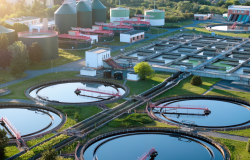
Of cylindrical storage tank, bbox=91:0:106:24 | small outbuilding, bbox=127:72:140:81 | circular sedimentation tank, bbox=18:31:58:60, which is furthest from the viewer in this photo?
cylindrical storage tank, bbox=91:0:106:24

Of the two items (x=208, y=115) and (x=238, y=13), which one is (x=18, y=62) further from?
(x=238, y=13)

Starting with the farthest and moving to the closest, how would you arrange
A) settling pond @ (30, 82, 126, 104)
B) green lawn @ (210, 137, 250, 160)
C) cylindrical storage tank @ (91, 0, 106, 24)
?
1. cylindrical storage tank @ (91, 0, 106, 24)
2. settling pond @ (30, 82, 126, 104)
3. green lawn @ (210, 137, 250, 160)

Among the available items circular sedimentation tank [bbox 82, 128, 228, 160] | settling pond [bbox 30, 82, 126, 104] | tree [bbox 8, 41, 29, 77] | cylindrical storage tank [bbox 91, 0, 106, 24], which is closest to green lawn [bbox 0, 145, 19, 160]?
circular sedimentation tank [bbox 82, 128, 228, 160]

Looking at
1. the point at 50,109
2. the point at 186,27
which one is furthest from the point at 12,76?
the point at 186,27

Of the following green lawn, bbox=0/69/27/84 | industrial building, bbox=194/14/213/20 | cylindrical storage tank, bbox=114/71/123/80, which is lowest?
green lawn, bbox=0/69/27/84

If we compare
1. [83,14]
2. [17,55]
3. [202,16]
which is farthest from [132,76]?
[202,16]

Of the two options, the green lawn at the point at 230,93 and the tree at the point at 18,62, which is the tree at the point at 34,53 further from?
the green lawn at the point at 230,93

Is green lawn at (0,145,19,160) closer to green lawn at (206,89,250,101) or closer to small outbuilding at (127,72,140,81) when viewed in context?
small outbuilding at (127,72,140,81)
